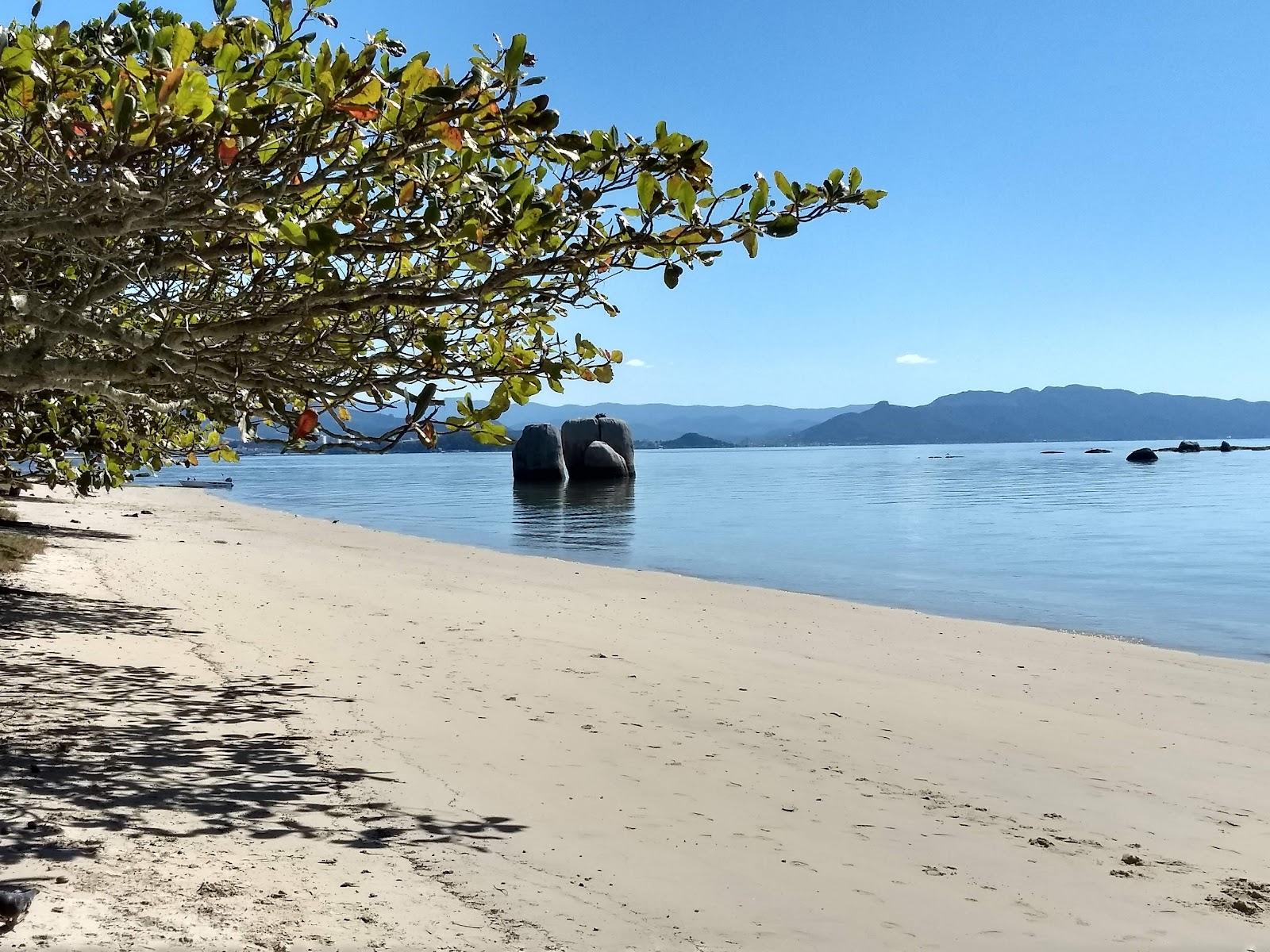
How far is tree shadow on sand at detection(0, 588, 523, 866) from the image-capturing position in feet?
15.8

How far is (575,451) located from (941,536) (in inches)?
1530

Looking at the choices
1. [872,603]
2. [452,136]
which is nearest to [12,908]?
[452,136]

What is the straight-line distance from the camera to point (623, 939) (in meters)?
3.98

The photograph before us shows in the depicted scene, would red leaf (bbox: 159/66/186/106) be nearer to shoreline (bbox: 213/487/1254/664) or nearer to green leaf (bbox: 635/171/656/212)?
green leaf (bbox: 635/171/656/212)

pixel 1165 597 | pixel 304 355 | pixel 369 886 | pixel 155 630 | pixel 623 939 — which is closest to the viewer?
pixel 623 939

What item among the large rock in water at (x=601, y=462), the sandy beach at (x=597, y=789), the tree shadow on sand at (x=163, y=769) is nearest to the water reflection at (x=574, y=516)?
the large rock in water at (x=601, y=462)

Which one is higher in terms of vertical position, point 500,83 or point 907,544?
point 500,83

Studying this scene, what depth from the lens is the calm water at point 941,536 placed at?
19.1 m

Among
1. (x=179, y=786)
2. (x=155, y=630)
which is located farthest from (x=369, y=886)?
(x=155, y=630)

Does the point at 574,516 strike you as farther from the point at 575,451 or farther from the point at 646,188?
the point at 646,188

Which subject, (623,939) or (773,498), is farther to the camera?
(773,498)

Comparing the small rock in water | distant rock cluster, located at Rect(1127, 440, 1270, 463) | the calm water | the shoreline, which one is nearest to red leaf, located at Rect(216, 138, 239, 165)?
the small rock in water

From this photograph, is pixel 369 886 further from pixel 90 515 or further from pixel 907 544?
pixel 90 515

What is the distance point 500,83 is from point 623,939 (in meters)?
3.84
